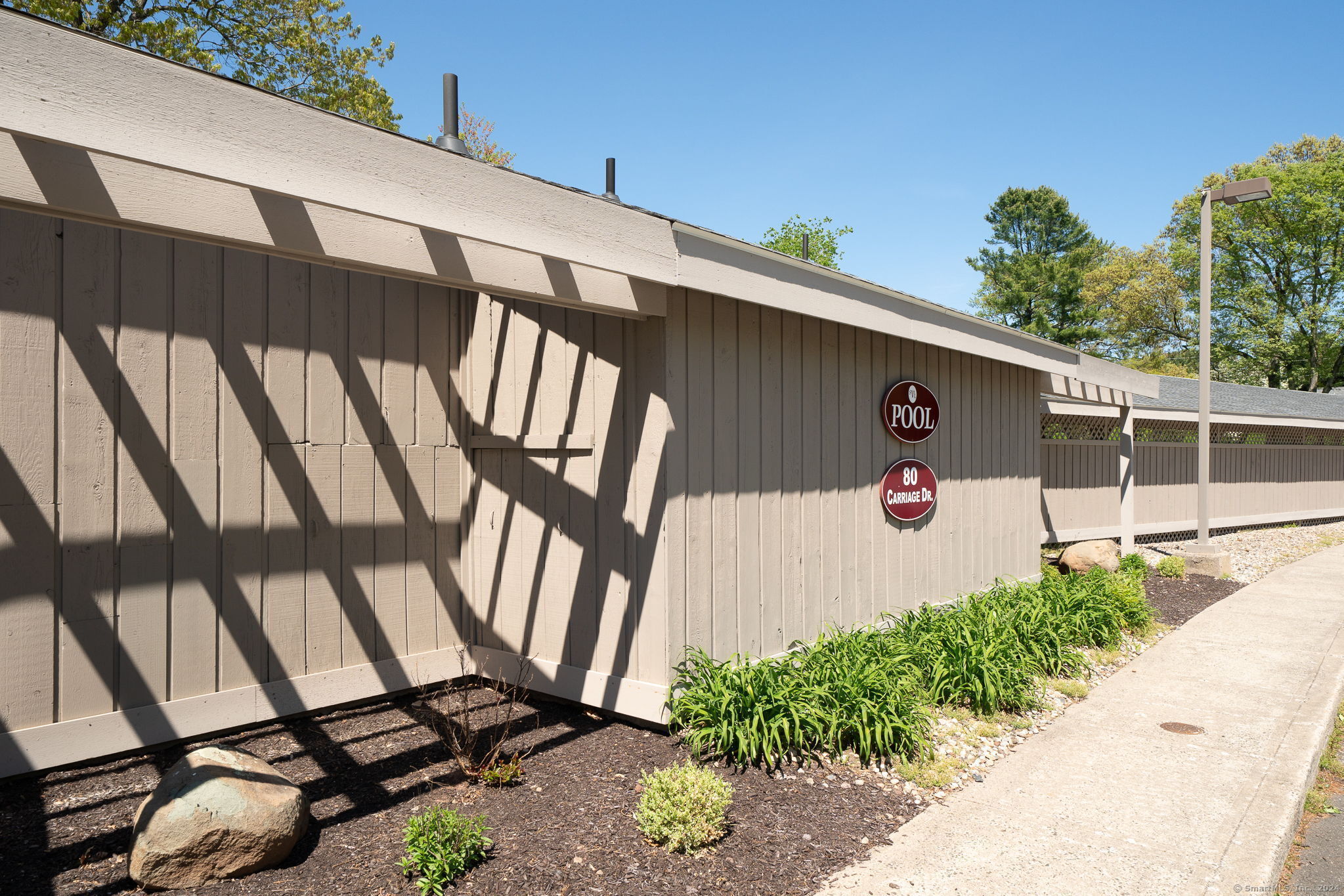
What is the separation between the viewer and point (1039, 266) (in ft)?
117

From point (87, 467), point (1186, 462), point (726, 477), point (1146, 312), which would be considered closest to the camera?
point (87, 467)

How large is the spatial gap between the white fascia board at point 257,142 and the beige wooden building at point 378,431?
12mm

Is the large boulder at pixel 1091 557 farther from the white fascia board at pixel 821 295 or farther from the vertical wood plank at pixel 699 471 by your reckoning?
the vertical wood plank at pixel 699 471

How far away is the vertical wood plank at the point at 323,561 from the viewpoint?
4699mm

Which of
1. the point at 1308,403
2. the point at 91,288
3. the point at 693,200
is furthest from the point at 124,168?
the point at 693,200

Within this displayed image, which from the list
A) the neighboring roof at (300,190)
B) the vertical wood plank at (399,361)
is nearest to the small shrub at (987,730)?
the neighboring roof at (300,190)

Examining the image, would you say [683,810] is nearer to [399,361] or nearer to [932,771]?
[932,771]

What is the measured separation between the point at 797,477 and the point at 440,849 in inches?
127

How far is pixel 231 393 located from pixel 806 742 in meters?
3.68

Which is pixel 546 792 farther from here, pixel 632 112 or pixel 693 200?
pixel 693 200

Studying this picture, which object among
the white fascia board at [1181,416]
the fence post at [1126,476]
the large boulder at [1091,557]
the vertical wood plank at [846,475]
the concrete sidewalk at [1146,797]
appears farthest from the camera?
the white fascia board at [1181,416]

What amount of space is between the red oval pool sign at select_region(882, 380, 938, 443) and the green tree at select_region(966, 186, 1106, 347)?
31145 mm

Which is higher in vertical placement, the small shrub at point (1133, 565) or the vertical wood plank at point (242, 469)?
the vertical wood plank at point (242, 469)

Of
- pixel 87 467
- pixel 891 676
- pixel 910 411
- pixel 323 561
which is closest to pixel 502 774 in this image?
pixel 323 561
